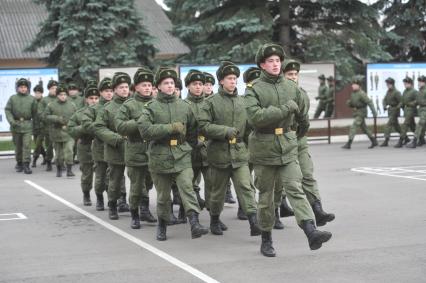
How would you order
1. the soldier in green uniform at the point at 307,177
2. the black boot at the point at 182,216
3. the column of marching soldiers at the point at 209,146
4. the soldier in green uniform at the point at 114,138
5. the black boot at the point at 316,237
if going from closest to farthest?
the black boot at the point at 316,237 → the column of marching soldiers at the point at 209,146 → the soldier in green uniform at the point at 307,177 → the black boot at the point at 182,216 → the soldier in green uniform at the point at 114,138

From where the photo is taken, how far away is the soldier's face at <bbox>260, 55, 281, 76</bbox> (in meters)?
8.77

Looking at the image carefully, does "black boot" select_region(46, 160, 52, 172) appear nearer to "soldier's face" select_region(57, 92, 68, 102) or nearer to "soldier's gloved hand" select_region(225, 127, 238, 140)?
"soldier's face" select_region(57, 92, 68, 102)

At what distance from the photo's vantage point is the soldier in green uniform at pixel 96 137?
12.6 meters

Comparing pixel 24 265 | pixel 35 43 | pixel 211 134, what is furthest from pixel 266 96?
pixel 35 43

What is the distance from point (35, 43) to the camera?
3145cm

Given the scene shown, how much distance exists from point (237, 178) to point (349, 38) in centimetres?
2332

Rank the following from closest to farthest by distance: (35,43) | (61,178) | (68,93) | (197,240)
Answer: (197,240)
(61,178)
(68,93)
(35,43)

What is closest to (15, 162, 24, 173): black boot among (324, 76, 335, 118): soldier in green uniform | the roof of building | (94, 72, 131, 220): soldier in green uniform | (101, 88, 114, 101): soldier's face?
(101, 88, 114, 101): soldier's face

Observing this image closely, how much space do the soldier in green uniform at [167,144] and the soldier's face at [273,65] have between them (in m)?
1.41

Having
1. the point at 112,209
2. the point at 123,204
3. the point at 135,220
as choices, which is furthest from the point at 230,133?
the point at 123,204

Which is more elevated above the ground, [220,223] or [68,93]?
[68,93]

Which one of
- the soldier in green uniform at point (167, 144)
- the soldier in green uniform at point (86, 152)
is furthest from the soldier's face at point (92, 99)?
the soldier in green uniform at point (167, 144)

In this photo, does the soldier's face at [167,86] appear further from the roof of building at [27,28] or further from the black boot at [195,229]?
the roof of building at [27,28]

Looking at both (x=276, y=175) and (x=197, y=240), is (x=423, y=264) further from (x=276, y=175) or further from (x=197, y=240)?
(x=197, y=240)
